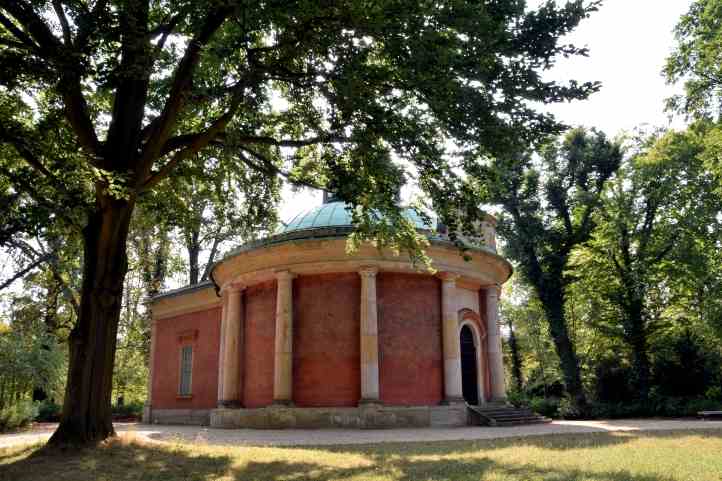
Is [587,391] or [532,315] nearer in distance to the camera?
[587,391]

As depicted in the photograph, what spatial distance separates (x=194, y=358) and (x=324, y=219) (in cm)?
899

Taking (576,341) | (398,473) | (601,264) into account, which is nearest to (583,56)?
(398,473)

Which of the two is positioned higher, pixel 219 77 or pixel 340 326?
pixel 219 77

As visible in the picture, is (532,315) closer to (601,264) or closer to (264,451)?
(601,264)

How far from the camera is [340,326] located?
18375 millimetres

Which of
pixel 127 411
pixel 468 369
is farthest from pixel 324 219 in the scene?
pixel 127 411

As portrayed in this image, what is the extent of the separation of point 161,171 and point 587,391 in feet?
82.8

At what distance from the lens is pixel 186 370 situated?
82.5 ft

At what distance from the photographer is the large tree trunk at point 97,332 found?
1068cm

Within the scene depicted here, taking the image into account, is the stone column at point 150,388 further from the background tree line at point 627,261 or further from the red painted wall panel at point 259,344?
the background tree line at point 627,261

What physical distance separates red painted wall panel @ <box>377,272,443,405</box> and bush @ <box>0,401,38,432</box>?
14.3m

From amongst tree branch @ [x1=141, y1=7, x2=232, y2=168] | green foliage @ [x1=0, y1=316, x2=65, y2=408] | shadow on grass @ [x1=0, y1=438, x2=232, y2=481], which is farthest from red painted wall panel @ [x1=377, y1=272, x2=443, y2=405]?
green foliage @ [x1=0, y1=316, x2=65, y2=408]

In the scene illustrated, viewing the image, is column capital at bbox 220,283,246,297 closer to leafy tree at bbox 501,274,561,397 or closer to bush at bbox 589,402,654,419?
bush at bbox 589,402,654,419

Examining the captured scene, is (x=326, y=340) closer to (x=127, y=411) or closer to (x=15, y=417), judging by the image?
(x=15, y=417)
